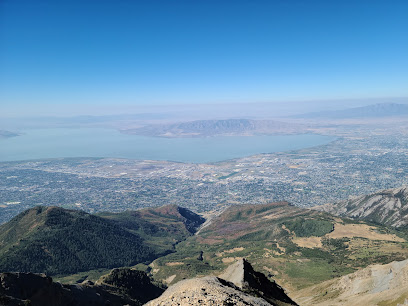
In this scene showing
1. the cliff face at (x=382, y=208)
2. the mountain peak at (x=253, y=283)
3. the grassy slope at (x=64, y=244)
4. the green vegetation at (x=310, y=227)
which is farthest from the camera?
the cliff face at (x=382, y=208)

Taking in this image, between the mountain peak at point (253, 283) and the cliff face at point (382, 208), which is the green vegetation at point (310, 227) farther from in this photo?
the mountain peak at point (253, 283)

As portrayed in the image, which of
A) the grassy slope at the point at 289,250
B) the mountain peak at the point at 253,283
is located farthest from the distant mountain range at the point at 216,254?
the grassy slope at the point at 289,250

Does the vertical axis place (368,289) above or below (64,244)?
above

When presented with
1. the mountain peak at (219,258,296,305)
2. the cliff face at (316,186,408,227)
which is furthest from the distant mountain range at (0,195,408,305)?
the cliff face at (316,186,408,227)

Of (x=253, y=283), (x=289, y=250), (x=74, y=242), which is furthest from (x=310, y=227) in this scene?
(x=74, y=242)

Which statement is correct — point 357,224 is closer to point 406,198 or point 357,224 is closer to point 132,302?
point 406,198

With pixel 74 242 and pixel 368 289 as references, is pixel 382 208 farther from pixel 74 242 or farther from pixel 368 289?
pixel 74 242

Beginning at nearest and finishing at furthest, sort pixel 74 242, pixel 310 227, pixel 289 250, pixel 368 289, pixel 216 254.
Result: 1. pixel 368 289
2. pixel 289 250
3. pixel 74 242
4. pixel 216 254
5. pixel 310 227

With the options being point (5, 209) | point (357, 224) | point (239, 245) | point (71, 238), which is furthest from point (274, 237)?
point (5, 209)
